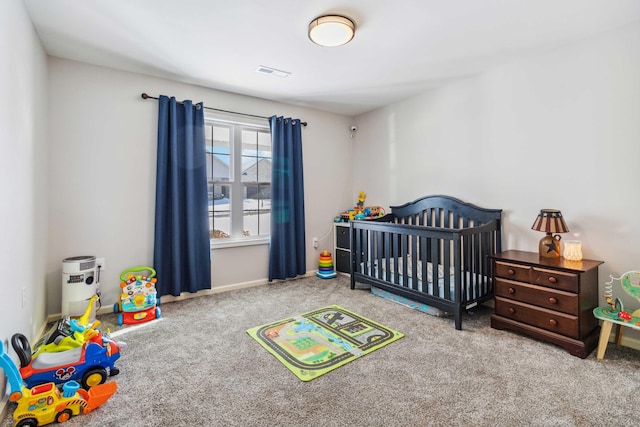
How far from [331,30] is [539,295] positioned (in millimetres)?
2402

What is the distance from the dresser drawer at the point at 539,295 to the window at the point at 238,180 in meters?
2.60

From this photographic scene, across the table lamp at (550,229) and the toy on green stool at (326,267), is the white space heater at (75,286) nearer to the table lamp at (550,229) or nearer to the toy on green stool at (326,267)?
the toy on green stool at (326,267)

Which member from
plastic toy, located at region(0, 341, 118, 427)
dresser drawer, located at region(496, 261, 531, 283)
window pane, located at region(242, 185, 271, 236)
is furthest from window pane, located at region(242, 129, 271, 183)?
dresser drawer, located at region(496, 261, 531, 283)

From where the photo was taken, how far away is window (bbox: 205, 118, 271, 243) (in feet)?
11.6

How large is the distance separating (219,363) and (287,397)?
0.59m

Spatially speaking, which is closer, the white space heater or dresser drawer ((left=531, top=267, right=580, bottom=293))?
dresser drawer ((left=531, top=267, right=580, bottom=293))

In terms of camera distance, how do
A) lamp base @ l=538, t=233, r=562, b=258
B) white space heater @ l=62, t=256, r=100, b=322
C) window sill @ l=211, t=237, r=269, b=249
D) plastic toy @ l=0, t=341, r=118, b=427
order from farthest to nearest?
window sill @ l=211, t=237, r=269, b=249 → white space heater @ l=62, t=256, r=100, b=322 → lamp base @ l=538, t=233, r=562, b=258 → plastic toy @ l=0, t=341, r=118, b=427

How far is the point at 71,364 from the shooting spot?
1697 mm

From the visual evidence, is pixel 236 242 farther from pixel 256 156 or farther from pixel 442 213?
pixel 442 213

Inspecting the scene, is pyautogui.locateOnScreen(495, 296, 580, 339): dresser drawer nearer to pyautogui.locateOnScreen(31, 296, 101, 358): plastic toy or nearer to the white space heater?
pyautogui.locateOnScreen(31, 296, 101, 358): plastic toy

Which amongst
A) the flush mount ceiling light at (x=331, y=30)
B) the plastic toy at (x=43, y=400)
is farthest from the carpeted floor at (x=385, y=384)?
the flush mount ceiling light at (x=331, y=30)

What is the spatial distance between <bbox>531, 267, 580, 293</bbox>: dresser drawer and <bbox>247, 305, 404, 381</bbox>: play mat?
1.07 m

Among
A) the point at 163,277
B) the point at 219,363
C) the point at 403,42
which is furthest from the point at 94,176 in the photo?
the point at 403,42

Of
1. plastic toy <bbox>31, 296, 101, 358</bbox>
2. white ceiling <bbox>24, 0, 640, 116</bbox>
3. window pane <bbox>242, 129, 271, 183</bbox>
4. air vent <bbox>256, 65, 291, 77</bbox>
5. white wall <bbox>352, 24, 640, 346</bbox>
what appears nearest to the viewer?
plastic toy <bbox>31, 296, 101, 358</bbox>
